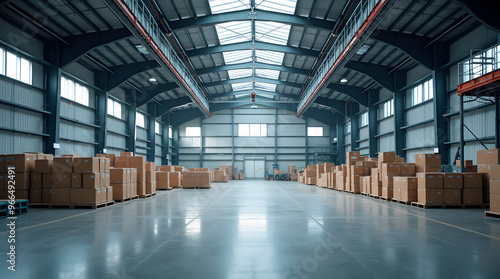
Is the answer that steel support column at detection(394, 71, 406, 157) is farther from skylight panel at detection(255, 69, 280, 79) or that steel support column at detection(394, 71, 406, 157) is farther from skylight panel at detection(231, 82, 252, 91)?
skylight panel at detection(231, 82, 252, 91)

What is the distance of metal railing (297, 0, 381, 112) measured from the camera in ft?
38.1

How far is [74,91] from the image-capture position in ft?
56.7

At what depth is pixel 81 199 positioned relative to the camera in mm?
9734

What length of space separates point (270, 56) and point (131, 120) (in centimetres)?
1017

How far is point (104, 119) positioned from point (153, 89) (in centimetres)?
579

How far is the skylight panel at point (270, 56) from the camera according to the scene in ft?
67.1

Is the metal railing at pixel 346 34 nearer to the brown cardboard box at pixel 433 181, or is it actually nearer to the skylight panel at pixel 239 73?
the brown cardboard box at pixel 433 181

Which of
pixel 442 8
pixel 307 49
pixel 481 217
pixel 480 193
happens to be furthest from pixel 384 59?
pixel 481 217

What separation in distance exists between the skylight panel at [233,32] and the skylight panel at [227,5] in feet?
2.83

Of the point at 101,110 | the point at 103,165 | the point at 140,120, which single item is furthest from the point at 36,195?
the point at 140,120

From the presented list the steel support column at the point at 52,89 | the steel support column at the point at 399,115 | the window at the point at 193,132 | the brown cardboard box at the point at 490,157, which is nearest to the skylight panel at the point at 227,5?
the steel support column at the point at 52,89

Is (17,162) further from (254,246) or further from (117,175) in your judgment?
(254,246)

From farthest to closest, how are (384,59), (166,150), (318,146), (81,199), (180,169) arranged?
1. (318,146)
2. (166,150)
3. (180,169)
4. (384,59)
5. (81,199)

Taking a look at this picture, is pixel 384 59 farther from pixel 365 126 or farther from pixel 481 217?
pixel 481 217
